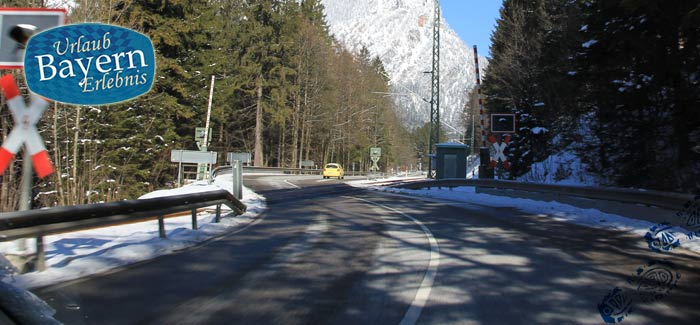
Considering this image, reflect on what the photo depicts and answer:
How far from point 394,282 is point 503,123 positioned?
1540 cm

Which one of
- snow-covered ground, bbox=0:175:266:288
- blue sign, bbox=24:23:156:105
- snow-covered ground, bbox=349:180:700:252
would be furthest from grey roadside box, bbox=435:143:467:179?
blue sign, bbox=24:23:156:105

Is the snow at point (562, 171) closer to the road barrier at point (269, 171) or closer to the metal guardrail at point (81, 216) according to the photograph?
the metal guardrail at point (81, 216)

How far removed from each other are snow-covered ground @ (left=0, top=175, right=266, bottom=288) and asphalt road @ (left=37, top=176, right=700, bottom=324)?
1.24 feet

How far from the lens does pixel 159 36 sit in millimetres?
31516

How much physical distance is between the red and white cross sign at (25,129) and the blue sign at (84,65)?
0.58 ft

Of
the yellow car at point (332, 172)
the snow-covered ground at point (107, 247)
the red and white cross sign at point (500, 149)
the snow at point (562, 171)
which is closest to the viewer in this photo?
the snow-covered ground at point (107, 247)

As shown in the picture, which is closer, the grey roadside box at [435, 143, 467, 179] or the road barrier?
the grey roadside box at [435, 143, 467, 179]

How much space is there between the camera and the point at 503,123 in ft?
66.4

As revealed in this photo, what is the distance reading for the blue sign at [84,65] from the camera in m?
5.96
